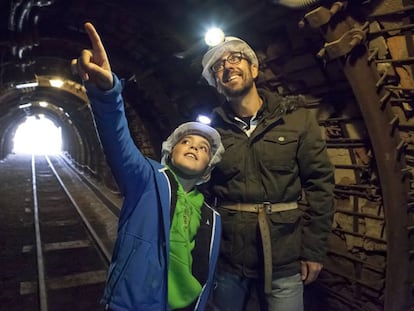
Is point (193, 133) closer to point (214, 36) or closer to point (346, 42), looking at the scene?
point (346, 42)

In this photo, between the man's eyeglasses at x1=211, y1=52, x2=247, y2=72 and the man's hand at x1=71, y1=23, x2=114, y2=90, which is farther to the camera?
the man's eyeglasses at x1=211, y1=52, x2=247, y2=72

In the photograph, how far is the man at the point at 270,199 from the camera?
2459 mm

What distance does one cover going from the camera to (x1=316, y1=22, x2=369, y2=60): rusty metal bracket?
3236 mm

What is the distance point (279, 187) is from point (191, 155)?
702mm

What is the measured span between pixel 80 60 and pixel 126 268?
1.12 metres

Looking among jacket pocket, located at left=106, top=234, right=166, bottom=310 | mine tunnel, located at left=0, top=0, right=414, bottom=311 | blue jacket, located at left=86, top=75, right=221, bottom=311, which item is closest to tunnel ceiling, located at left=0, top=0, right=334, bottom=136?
mine tunnel, located at left=0, top=0, right=414, bottom=311

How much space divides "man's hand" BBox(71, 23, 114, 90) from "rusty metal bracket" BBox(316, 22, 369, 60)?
2.34 m

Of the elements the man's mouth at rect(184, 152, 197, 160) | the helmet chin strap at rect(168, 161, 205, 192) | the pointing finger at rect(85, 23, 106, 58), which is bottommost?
the helmet chin strap at rect(168, 161, 205, 192)

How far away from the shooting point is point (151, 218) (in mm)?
1983

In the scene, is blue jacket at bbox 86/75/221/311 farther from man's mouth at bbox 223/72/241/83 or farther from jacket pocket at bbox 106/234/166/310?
man's mouth at bbox 223/72/241/83

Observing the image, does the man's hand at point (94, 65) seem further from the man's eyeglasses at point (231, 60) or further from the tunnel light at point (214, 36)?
the tunnel light at point (214, 36)

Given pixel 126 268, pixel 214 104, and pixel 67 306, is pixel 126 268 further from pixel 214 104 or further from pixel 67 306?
pixel 214 104

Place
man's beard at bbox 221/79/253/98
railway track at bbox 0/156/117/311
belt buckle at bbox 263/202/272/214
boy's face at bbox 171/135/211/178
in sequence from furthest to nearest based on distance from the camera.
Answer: railway track at bbox 0/156/117/311
man's beard at bbox 221/79/253/98
belt buckle at bbox 263/202/272/214
boy's face at bbox 171/135/211/178

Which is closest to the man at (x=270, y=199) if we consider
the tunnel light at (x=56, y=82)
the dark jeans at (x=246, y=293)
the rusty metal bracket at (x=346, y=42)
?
the dark jeans at (x=246, y=293)
